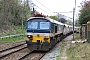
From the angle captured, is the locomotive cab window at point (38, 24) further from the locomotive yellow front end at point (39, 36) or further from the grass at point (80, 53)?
the grass at point (80, 53)

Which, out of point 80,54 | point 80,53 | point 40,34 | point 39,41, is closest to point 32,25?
point 40,34

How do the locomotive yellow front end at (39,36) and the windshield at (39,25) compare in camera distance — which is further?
the windshield at (39,25)

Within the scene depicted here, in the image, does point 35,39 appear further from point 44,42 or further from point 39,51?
point 39,51

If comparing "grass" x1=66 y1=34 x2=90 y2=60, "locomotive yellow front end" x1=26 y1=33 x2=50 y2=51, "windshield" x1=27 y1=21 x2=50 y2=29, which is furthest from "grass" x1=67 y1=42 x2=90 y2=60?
"windshield" x1=27 y1=21 x2=50 y2=29

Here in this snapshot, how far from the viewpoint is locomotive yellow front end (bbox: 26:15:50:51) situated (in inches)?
659

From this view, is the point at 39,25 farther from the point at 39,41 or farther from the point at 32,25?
the point at 39,41

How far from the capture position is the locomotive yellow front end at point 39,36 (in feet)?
54.9

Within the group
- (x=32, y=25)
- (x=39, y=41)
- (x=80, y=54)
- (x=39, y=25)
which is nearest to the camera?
(x=80, y=54)

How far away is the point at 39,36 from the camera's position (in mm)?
16766

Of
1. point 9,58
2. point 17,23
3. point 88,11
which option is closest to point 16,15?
point 17,23

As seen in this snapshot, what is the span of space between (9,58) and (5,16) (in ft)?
94.7

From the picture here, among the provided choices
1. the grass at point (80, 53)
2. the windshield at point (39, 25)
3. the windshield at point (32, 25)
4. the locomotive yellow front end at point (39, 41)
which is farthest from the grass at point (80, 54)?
the windshield at point (32, 25)

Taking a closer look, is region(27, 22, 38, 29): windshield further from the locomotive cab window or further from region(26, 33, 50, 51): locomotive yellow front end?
region(26, 33, 50, 51): locomotive yellow front end

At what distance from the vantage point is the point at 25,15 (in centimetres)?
5731
